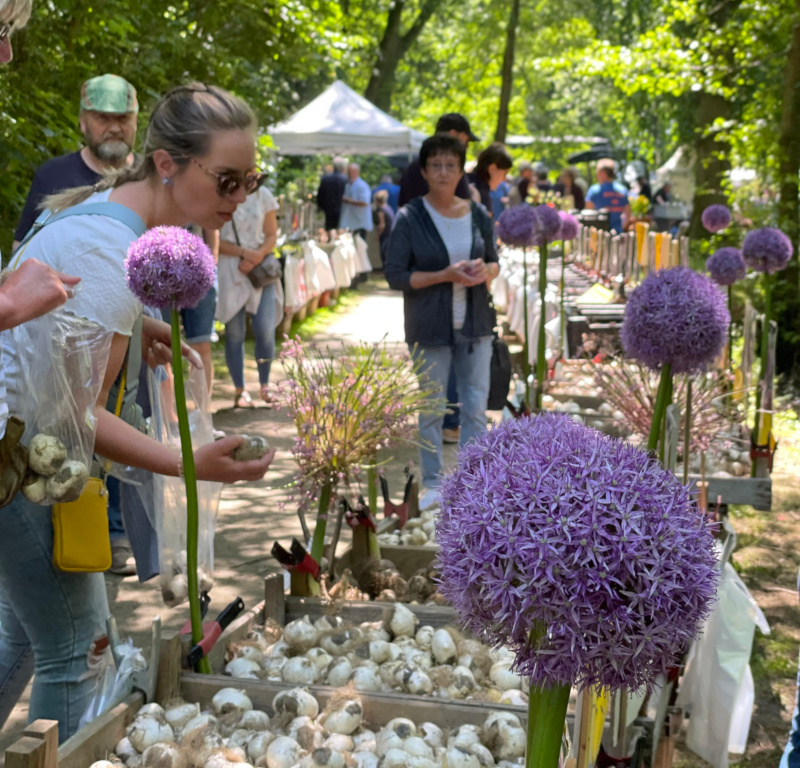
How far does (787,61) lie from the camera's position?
31.1ft

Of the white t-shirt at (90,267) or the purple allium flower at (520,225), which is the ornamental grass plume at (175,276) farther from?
the purple allium flower at (520,225)

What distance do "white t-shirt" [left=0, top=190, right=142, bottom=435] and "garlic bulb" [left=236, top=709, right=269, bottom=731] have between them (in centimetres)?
112

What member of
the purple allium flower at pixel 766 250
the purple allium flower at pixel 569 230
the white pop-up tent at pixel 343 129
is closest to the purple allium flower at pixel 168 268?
the purple allium flower at pixel 766 250

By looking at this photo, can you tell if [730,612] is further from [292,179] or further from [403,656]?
[292,179]

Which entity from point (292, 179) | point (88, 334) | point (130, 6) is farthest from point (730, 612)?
point (292, 179)

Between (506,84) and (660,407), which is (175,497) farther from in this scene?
(506,84)

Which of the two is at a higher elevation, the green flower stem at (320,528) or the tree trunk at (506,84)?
the tree trunk at (506,84)

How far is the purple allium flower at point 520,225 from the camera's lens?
5.05 m

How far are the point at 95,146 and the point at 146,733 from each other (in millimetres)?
2810

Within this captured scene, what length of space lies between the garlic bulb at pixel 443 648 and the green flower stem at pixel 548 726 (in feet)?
6.73

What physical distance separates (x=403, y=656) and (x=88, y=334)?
5.32 ft

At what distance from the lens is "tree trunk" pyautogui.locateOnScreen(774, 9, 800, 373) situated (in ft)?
30.8

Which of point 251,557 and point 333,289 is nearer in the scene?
point 251,557

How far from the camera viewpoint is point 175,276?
7.82 ft
